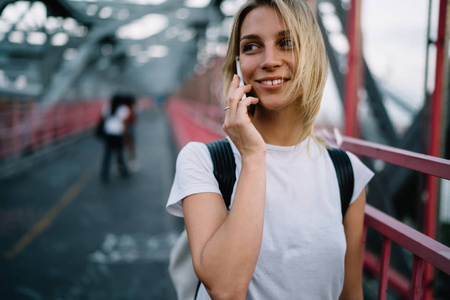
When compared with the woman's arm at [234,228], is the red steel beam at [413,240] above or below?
below

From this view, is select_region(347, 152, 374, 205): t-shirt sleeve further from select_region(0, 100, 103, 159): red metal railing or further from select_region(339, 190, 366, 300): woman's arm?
select_region(0, 100, 103, 159): red metal railing

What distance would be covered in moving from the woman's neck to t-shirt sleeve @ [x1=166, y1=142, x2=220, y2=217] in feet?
0.90

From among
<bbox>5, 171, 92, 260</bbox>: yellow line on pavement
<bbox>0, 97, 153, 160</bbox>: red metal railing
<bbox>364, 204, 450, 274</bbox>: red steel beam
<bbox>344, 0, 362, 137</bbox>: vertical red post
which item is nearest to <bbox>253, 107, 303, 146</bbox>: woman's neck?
<bbox>364, 204, 450, 274</bbox>: red steel beam

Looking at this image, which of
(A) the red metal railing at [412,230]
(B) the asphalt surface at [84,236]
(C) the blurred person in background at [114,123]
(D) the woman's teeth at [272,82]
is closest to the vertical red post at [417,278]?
(A) the red metal railing at [412,230]

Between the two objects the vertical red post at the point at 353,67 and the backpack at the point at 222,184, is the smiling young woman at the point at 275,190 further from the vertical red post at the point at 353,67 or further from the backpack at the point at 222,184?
the vertical red post at the point at 353,67

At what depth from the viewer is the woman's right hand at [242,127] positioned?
1233 millimetres

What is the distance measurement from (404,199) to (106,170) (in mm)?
5656

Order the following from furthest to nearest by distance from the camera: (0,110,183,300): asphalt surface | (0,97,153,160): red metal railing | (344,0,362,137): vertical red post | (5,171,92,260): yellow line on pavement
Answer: (0,97,153,160): red metal railing → (5,171,92,260): yellow line on pavement → (0,110,183,300): asphalt surface → (344,0,362,137): vertical red post

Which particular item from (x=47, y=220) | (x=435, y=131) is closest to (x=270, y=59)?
(x=435, y=131)

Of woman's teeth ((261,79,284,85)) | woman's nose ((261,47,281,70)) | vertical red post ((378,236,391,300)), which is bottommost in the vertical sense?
vertical red post ((378,236,391,300))

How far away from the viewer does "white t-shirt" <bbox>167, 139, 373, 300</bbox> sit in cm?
127

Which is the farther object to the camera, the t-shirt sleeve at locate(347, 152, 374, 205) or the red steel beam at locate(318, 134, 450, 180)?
the t-shirt sleeve at locate(347, 152, 374, 205)

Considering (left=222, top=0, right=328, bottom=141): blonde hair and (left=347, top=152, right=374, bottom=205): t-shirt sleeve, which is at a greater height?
(left=222, top=0, right=328, bottom=141): blonde hair

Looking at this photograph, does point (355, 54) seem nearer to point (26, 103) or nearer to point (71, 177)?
point (71, 177)
